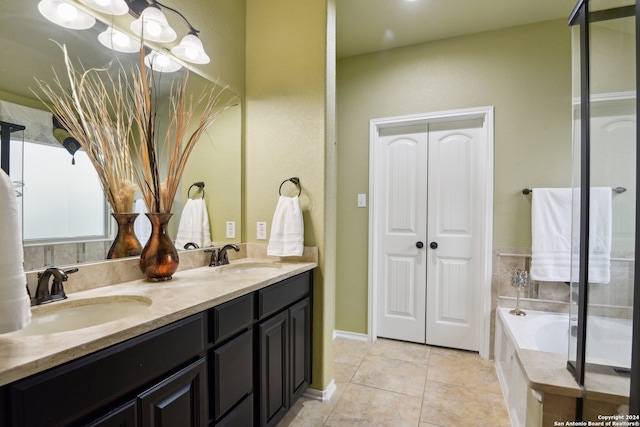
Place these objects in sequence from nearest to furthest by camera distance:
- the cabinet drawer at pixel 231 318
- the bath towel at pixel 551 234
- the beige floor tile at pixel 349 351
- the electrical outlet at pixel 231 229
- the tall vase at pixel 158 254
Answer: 1. the cabinet drawer at pixel 231 318
2. the tall vase at pixel 158 254
3. the electrical outlet at pixel 231 229
4. the bath towel at pixel 551 234
5. the beige floor tile at pixel 349 351

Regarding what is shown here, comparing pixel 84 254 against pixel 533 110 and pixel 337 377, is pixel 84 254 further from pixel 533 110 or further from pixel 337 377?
pixel 533 110

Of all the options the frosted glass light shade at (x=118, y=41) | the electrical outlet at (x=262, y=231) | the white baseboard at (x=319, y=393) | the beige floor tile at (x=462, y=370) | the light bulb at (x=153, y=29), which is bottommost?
the beige floor tile at (x=462, y=370)

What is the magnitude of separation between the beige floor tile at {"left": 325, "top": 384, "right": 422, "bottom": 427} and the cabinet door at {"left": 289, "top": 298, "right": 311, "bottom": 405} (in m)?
0.25

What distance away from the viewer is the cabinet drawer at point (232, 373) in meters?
1.16

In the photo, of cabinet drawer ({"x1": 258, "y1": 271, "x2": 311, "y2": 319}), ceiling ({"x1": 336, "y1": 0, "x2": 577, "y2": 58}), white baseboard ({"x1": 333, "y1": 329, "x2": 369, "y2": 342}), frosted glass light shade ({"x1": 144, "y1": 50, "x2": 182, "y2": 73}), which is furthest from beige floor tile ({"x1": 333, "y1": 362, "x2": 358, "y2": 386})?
ceiling ({"x1": 336, "y1": 0, "x2": 577, "y2": 58})

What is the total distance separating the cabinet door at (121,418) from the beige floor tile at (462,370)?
78.2 inches

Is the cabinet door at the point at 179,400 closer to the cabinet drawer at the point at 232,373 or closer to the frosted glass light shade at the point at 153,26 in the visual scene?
the cabinet drawer at the point at 232,373

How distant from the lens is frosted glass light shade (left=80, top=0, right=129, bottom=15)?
4.14 feet

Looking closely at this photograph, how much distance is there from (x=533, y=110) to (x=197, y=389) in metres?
2.87

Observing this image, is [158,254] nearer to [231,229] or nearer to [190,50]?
[231,229]

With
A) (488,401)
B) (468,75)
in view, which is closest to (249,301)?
(488,401)

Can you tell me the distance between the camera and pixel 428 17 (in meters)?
2.35

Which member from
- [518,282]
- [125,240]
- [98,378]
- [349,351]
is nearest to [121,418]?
[98,378]

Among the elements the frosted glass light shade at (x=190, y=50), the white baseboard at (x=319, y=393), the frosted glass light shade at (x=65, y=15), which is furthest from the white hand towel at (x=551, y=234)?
the frosted glass light shade at (x=65, y=15)
